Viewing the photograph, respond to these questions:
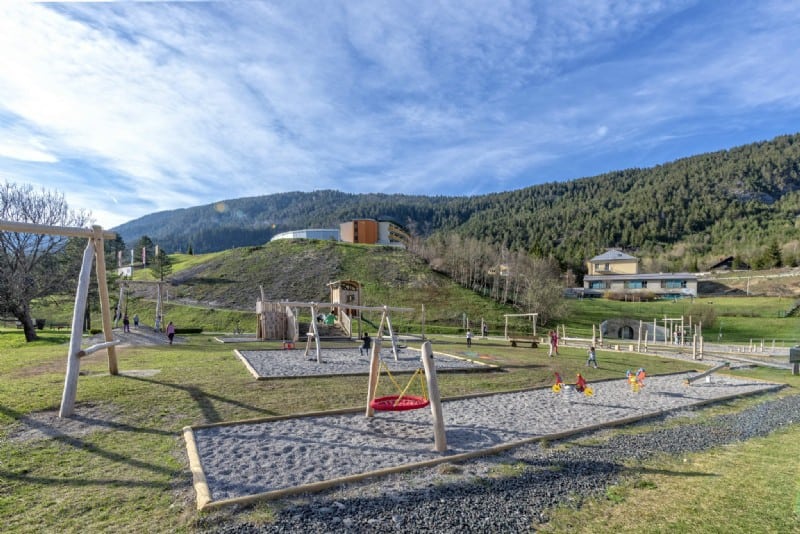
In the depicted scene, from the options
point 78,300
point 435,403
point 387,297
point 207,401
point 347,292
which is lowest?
point 387,297

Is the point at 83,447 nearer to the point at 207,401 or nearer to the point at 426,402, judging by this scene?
the point at 207,401

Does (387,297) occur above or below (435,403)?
below

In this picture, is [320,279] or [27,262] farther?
[320,279]

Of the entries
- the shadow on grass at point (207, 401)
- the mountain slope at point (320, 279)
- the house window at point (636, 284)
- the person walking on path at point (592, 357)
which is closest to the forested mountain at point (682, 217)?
the house window at point (636, 284)

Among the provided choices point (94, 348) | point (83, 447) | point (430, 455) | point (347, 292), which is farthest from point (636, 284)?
point (83, 447)

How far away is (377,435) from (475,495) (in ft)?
10.0

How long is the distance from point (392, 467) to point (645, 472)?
165 inches

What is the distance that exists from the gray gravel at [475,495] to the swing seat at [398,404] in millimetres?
1679

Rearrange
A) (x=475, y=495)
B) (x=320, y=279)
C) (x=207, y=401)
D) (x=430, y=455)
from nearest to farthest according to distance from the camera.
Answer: (x=475, y=495), (x=430, y=455), (x=207, y=401), (x=320, y=279)

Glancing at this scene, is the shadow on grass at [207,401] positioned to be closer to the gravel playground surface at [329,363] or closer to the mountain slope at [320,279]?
the gravel playground surface at [329,363]

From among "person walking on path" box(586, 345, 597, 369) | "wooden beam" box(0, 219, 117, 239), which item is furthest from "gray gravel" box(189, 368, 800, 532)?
"person walking on path" box(586, 345, 597, 369)

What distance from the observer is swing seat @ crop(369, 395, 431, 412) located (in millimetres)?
8523

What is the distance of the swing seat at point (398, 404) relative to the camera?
8523mm

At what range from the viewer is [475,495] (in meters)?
6.01
